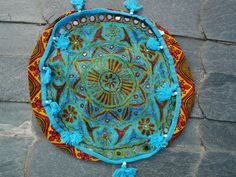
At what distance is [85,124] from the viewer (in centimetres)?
149

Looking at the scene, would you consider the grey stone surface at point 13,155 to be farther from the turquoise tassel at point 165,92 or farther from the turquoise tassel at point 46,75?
the turquoise tassel at point 165,92

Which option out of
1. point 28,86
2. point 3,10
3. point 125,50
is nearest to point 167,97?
point 125,50

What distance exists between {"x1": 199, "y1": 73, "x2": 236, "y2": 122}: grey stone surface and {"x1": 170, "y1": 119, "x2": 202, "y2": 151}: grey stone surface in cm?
9

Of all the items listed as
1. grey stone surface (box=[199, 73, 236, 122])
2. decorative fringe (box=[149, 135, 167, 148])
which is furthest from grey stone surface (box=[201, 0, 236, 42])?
decorative fringe (box=[149, 135, 167, 148])

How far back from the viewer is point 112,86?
149 cm

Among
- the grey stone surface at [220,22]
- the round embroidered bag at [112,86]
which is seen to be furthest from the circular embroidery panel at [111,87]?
the grey stone surface at [220,22]

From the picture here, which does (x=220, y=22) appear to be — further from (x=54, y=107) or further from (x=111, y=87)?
(x=54, y=107)

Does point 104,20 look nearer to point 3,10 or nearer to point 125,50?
point 125,50

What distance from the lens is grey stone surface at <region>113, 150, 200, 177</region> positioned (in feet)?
5.01

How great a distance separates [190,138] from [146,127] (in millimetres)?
248

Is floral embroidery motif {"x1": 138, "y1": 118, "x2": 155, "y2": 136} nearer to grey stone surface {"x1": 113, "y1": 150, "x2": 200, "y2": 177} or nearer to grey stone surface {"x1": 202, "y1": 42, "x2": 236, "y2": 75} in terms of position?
grey stone surface {"x1": 113, "y1": 150, "x2": 200, "y2": 177}

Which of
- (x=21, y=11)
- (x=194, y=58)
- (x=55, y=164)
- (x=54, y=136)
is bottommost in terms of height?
(x=55, y=164)

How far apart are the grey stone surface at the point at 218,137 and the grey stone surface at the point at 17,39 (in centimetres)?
100

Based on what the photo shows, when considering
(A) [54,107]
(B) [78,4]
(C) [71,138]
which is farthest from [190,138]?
(B) [78,4]
